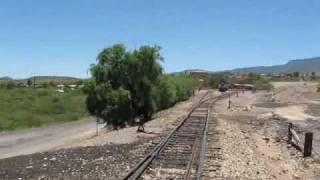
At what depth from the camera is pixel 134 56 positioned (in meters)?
51.4

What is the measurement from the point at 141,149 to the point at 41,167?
5.22 m

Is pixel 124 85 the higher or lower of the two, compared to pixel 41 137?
higher

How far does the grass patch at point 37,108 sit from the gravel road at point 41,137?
17.8 ft

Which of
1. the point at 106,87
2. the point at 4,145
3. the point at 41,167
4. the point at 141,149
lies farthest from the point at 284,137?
the point at 4,145

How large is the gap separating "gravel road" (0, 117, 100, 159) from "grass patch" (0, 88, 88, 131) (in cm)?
543

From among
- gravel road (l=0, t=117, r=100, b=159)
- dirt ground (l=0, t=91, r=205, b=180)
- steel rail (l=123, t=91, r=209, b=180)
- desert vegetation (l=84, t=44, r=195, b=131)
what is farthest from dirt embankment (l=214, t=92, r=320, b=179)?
gravel road (l=0, t=117, r=100, b=159)

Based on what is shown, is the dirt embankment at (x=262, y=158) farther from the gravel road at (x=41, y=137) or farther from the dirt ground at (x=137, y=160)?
the gravel road at (x=41, y=137)

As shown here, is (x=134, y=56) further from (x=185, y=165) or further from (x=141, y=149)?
(x=185, y=165)

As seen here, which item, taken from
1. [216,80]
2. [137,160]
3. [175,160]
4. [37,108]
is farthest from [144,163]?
[216,80]

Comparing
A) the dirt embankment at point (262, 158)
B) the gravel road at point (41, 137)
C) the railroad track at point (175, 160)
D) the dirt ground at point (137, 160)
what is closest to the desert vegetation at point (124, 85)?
the gravel road at point (41, 137)

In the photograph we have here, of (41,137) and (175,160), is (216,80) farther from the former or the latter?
(175,160)

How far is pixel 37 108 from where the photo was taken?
99.8 meters

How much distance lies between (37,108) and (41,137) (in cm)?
3549

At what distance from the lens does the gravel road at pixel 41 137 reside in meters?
53.0
